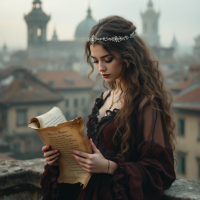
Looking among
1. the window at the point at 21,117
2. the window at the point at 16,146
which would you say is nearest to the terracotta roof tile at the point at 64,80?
the window at the point at 21,117

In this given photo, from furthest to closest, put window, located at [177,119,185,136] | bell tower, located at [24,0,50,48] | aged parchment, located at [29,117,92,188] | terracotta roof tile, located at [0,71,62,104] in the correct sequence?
bell tower, located at [24,0,50,48] < terracotta roof tile, located at [0,71,62,104] < window, located at [177,119,185,136] < aged parchment, located at [29,117,92,188]

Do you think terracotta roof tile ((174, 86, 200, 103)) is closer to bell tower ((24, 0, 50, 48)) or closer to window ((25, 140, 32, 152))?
window ((25, 140, 32, 152))

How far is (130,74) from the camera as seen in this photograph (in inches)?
75.5

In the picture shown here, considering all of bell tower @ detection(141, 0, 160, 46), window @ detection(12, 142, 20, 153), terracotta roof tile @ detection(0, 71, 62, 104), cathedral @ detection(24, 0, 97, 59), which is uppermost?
bell tower @ detection(141, 0, 160, 46)

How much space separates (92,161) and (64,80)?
37928mm

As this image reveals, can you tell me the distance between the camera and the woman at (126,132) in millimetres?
1675

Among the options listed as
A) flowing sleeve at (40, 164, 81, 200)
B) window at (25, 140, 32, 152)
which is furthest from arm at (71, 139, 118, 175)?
window at (25, 140, 32, 152)

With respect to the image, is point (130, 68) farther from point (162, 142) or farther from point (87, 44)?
point (162, 142)

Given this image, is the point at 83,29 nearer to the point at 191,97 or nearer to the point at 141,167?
the point at 191,97

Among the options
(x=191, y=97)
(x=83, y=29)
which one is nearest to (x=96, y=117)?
(x=191, y=97)

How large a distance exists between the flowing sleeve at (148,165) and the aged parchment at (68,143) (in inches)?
8.2

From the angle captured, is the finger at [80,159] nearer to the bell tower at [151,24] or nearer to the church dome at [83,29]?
the church dome at [83,29]

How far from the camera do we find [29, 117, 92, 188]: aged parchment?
160 cm

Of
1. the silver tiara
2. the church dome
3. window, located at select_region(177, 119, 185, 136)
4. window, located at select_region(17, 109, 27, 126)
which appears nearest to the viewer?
the silver tiara
